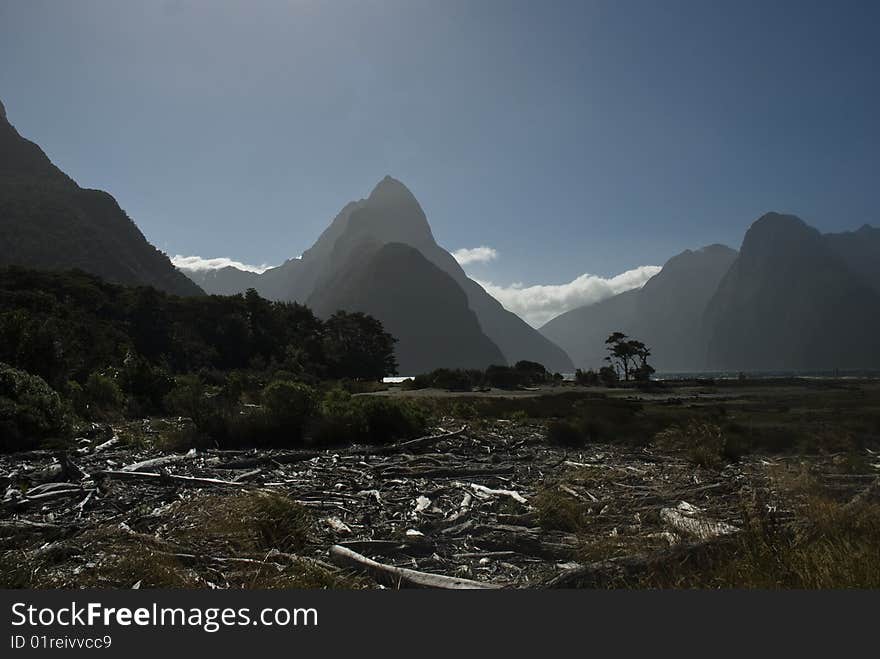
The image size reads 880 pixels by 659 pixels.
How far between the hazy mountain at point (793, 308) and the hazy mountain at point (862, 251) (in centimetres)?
25

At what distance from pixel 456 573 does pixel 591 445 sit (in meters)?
11.4

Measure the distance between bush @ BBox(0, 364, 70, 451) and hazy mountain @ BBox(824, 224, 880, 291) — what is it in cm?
2976

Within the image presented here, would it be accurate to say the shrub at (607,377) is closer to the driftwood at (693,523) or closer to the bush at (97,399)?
the bush at (97,399)

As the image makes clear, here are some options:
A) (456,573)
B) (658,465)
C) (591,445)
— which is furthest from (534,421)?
(456,573)

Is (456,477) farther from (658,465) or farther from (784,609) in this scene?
(784,609)

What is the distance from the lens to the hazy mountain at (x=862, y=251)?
786 inches

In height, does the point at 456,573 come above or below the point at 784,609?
below

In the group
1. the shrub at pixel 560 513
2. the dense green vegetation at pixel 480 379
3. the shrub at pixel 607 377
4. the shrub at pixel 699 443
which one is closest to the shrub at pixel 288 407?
the shrub at pixel 560 513

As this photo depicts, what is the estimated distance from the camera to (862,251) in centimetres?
2073

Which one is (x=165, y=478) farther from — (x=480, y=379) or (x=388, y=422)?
(x=480, y=379)

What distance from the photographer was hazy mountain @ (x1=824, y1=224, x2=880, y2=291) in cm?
1995

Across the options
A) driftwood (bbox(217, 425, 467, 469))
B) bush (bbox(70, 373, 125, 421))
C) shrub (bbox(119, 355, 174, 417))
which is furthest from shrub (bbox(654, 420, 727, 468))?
shrub (bbox(119, 355, 174, 417))

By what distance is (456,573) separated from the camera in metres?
5.07

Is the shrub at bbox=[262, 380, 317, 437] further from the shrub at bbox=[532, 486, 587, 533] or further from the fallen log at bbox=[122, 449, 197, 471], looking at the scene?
the shrub at bbox=[532, 486, 587, 533]
